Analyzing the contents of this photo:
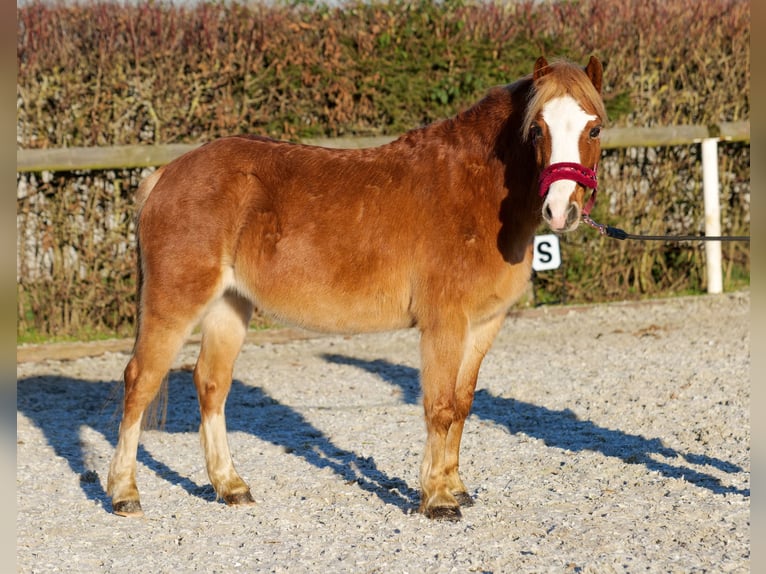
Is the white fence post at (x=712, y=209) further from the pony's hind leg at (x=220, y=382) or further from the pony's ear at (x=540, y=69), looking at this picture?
the pony's hind leg at (x=220, y=382)

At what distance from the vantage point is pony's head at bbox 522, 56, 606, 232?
4309 millimetres

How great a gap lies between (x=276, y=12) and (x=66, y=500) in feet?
20.3

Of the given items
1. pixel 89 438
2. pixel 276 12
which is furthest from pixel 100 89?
pixel 89 438

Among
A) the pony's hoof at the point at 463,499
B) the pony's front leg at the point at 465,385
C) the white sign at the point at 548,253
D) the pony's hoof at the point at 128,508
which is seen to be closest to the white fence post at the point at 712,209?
the white sign at the point at 548,253

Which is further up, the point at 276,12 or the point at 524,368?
the point at 276,12

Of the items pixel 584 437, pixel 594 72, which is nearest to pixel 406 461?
pixel 584 437

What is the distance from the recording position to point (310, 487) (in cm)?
546

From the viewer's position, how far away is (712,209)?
10.4 metres

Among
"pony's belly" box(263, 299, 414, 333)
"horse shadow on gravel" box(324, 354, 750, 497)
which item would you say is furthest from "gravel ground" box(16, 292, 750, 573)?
"pony's belly" box(263, 299, 414, 333)

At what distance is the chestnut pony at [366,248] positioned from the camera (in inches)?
192

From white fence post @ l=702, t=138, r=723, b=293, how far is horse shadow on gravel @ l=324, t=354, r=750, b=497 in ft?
13.7

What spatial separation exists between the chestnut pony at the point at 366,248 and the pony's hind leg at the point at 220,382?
0.06ft

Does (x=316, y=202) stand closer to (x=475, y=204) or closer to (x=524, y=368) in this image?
(x=475, y=204)

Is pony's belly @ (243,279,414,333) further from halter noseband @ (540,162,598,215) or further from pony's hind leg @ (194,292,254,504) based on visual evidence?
halter noseband @ (540,162,598,215)
